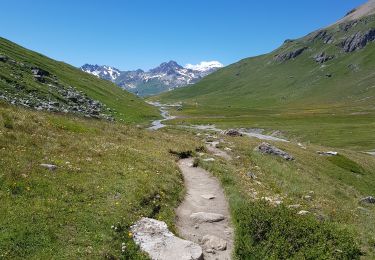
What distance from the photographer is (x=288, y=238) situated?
16.6m

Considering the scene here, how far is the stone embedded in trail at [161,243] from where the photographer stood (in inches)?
600

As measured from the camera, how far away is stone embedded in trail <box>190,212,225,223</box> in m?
20.2

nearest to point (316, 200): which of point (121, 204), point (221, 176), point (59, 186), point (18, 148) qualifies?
point (221, 176)

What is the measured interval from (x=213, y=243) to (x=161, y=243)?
264 centimetres

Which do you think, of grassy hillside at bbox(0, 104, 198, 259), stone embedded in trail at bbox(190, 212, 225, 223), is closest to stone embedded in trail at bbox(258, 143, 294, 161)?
grassy hillside at bbox(0, 104, 198, 259)

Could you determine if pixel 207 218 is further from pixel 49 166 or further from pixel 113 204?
pixel 49 166

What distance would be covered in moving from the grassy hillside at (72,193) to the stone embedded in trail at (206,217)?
1320 mm

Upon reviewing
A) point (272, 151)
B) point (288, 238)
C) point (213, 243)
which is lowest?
point (213, 243)

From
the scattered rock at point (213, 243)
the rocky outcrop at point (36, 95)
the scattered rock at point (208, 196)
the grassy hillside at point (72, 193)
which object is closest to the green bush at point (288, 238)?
the scattered rock at point (213, 243)

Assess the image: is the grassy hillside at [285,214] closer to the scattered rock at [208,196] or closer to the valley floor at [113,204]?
the valley floor at [113,204]

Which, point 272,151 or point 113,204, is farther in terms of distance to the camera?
point 272,151

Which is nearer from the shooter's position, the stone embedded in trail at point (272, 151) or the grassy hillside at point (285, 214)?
the grassy hillside at point (285, 214)

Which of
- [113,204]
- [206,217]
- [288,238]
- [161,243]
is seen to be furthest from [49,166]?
[288,238]

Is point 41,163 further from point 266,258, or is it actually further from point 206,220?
point 266,258
